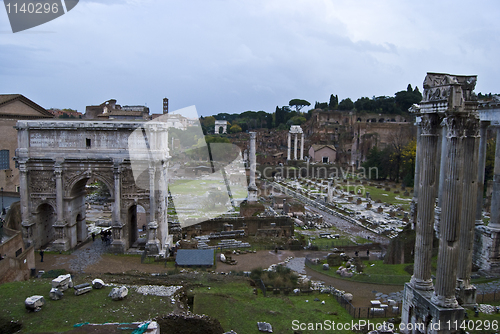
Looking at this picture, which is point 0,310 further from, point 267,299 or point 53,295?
point 267,299

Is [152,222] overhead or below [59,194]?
below

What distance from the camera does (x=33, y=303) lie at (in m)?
9.10

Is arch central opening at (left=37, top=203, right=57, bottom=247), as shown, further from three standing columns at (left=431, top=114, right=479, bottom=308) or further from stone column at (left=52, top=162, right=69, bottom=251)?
three standing columns at (left=431, top=114, right=479, bottom=308)

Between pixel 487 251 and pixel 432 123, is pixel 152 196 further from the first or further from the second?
pixel 487 251

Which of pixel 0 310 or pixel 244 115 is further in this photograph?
pixel 244 115

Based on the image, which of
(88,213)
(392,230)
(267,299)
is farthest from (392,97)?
(267,299)

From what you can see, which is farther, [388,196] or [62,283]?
[388,196]

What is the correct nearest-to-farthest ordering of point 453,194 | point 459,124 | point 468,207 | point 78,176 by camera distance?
point 459,124, point 453,194, point 468,207, point 78,176

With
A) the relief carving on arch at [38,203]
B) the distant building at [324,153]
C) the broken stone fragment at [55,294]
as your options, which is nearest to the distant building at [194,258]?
the broken stone fragment at [55,294]

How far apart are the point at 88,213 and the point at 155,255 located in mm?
12888

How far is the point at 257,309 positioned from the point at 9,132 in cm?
2389

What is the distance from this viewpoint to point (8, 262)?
11.9 m

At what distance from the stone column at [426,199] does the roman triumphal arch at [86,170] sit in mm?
11187

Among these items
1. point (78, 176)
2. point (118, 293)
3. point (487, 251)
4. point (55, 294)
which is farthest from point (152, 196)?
point (487, 251)
